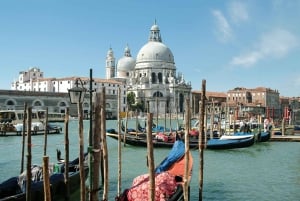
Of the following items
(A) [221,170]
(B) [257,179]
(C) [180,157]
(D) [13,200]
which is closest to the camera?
(D) [13,200]

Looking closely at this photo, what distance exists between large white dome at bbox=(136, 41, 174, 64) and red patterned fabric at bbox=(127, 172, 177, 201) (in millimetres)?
50292

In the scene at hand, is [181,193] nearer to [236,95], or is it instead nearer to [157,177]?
[157,177]

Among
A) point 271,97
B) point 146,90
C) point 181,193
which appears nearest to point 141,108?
point 146,90

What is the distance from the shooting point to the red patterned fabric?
4.53 metres

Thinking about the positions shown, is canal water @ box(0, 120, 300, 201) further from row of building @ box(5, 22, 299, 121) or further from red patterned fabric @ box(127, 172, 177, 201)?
row of building @ box(5, 22, 299, 121)

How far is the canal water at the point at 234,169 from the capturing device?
696 centimetres

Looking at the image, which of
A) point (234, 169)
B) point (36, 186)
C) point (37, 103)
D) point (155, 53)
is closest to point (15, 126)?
point (234, 169)

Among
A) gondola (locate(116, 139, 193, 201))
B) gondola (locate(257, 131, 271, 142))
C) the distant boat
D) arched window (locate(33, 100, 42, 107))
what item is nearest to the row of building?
arched window (locate(33, 100, 42, 107))

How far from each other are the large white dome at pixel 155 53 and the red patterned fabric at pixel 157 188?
5029 centimetres

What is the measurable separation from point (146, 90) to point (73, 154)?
41.2m

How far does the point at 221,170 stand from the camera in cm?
918

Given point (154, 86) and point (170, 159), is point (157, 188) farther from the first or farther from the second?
point (154, 86)

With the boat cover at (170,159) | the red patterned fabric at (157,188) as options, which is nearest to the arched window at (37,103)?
the boat cover at (170,159)

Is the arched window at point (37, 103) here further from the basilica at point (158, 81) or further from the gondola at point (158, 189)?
the gondola at point (158, 189)
